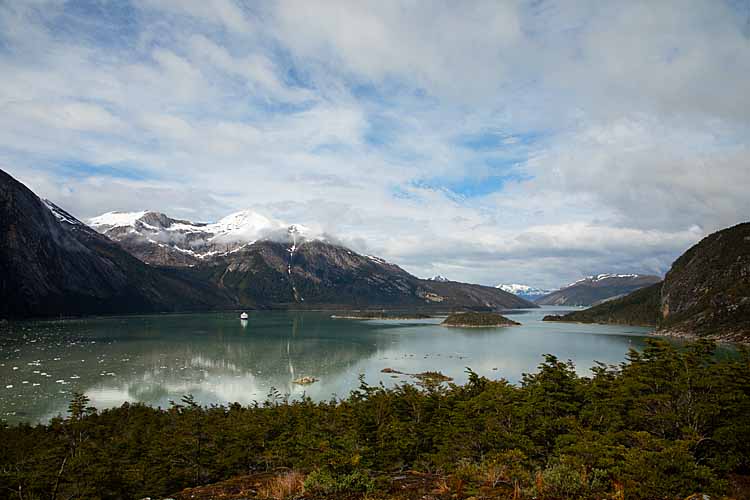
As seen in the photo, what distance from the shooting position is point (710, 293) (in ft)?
483

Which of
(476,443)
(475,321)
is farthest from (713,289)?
(476,443)

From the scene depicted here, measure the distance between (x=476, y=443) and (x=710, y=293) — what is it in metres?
172

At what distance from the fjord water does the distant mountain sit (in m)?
46.6

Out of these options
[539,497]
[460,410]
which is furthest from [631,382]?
[539,497]

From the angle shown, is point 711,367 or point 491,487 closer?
point 491,487

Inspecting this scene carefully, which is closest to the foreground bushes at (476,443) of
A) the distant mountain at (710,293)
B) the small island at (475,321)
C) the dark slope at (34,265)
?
the distant mountain at (710,293)

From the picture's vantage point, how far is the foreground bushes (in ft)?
31.3

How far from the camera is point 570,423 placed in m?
14.5

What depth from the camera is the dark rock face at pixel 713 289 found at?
12662 cm

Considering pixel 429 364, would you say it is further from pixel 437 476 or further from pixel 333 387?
pixel 437 476

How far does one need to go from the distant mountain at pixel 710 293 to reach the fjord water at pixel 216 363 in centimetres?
4662

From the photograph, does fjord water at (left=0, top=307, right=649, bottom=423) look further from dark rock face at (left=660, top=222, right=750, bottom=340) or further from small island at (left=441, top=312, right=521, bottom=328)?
small island at (left=441, top=312, right=521, bottom=328)

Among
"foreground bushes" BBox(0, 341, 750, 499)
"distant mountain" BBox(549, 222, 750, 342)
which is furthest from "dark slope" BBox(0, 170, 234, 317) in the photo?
"distant mountain" BBox(549, 222, 750, 342)

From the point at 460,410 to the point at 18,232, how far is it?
7725 inches
